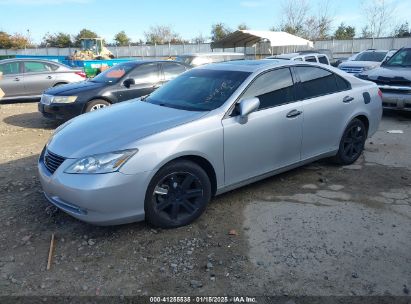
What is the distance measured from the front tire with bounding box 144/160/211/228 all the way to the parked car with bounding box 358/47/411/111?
6.74 metres

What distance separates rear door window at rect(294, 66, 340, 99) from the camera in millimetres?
4875

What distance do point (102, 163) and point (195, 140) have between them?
91cm

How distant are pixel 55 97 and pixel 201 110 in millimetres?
5366

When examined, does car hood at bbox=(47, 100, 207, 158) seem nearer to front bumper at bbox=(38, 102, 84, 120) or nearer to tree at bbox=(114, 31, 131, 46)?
front bumper at bbox=(38, 102, 84, 120)

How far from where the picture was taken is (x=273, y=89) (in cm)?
457

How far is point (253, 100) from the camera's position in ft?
13.4

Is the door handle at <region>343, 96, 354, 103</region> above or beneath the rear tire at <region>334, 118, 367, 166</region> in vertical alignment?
above

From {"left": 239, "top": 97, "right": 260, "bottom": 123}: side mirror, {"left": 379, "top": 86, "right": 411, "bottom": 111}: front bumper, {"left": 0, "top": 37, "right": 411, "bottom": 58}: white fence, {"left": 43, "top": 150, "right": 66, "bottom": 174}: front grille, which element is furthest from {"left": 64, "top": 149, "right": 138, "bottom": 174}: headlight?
{"left": 0, "top": 37, "right": 411, "bottom": 58}: white fence

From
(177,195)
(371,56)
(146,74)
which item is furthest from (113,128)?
(371,56)

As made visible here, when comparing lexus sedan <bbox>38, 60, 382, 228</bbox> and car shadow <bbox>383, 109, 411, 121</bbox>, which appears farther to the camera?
car shadow <bbox>383, 109, 411, 121</bbox>

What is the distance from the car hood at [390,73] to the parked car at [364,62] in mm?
5835

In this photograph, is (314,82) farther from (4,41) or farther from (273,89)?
(4,41)

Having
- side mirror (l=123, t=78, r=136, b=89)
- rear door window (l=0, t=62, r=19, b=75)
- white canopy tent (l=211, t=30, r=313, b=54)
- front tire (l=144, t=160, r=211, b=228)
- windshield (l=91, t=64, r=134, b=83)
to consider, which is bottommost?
front tire (l=144, t=160, r=211, b=228)

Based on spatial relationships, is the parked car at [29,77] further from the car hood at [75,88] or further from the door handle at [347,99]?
the door handle at [347,99]
